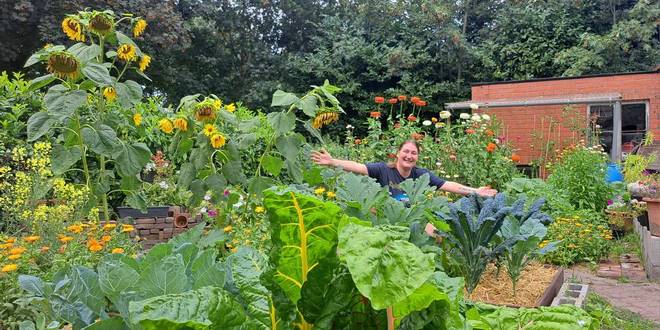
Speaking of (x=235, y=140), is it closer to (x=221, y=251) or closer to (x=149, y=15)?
(x=221, y=251)

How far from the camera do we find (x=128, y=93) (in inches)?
101

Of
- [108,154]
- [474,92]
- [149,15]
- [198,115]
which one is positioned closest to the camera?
[108,154]

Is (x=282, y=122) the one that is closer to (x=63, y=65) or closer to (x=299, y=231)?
(x=63, y=65)

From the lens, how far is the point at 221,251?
113 inches

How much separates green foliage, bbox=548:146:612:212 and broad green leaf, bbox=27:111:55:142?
616 cm

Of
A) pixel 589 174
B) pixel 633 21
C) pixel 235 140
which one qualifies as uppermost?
pixel 633 21

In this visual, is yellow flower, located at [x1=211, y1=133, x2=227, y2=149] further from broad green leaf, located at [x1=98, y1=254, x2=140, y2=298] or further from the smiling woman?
the smiling woman

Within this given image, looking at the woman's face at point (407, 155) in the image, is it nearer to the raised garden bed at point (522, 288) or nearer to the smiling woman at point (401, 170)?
the smiling woman at point (401, 170)

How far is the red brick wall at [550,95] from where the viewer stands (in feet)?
40.8

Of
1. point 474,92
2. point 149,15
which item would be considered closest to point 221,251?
point 149,15

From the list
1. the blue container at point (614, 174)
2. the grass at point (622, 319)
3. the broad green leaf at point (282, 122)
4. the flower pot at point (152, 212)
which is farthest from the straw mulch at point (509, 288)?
the blue container at point (614, 174)

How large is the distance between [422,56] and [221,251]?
1600 centimetres

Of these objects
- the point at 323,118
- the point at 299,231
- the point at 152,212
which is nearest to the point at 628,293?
the point at 323,118

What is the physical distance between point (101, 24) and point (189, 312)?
2.10 meters
